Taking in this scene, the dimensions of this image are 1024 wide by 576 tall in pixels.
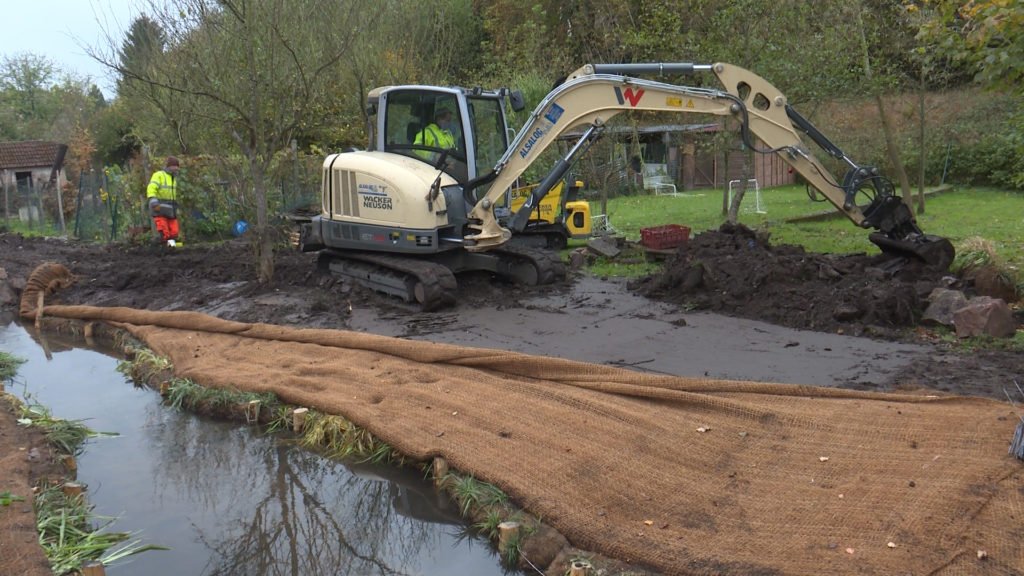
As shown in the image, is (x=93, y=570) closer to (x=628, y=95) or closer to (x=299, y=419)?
(x=299, y=419)

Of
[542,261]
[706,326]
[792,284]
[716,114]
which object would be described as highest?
[716,114]

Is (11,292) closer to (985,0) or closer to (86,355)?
(86,355)

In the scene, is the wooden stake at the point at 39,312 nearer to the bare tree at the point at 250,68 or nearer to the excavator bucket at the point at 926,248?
the bare tree at the point at 250,68

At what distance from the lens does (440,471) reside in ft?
17.9

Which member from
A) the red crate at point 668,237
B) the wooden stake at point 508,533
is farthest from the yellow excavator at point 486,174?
the wooden stake at point 508,533

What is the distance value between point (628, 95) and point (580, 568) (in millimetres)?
6560

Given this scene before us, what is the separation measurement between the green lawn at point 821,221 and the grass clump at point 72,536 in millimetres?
9176

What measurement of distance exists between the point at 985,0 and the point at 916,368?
3286 mm

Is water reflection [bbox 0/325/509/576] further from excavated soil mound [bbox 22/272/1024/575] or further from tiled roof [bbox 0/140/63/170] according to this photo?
tiled roof [bbox 0/140/63/170]

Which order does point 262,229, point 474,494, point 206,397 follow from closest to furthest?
point 474,494 → point 206,397 → point 262,229

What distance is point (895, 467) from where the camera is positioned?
472 centimetres

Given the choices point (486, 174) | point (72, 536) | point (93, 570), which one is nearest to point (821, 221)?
point (486, 174)

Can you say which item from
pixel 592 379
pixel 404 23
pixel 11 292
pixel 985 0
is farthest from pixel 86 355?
pixel 404 23

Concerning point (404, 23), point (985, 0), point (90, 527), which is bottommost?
point (90, 527)
